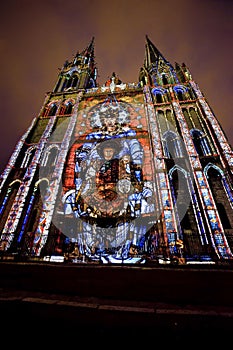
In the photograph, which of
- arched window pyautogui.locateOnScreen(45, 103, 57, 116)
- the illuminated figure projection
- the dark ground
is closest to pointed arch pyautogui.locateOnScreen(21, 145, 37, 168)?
the illuminated figure projection

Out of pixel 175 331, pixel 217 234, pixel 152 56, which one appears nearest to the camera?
pixel 175 331

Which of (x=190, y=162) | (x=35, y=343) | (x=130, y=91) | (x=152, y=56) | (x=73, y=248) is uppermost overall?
(x=152, y=56)

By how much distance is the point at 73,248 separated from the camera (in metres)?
10.2

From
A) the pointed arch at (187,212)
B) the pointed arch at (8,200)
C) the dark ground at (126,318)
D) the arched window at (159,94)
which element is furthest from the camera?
the arched window at (159,94)

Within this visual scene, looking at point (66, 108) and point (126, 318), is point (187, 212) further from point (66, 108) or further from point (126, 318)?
point (66, 108)

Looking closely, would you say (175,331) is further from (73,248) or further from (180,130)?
(180,130)

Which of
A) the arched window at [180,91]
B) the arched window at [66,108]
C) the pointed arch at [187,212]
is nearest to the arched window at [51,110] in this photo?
the arched window at [66,108]

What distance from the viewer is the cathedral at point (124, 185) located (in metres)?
9.73

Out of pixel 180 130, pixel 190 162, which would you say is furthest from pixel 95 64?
pixel 190 162

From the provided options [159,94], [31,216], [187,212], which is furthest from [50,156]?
[159,94]

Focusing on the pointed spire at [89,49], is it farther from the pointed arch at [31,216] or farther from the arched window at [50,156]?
the pointed arch at [31,216]

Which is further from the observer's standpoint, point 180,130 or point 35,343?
point 180,130

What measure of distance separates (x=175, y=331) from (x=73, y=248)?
355 inches

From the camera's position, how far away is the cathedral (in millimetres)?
9734
